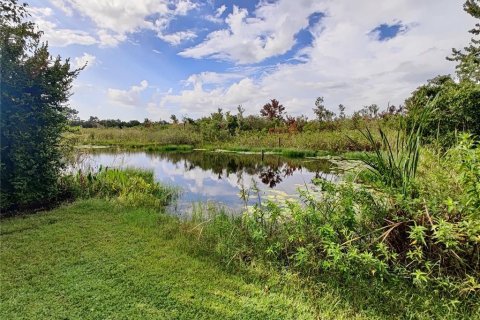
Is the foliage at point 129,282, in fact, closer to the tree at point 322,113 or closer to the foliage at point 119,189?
the foliage at point 119,189

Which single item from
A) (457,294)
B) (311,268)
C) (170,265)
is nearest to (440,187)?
(457,294)

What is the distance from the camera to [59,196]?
21.4 ft

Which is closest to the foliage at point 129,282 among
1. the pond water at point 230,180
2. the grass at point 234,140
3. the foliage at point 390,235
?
the foliage at point 390,235

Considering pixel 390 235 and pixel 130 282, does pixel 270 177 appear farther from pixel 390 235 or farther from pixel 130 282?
pixel 130 282

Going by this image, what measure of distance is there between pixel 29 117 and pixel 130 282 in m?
4.35

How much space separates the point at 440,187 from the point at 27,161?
653cm

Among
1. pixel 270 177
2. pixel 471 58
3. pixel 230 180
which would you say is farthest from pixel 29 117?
pixel 471 58

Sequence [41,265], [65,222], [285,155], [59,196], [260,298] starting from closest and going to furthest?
[260,298] < [41,265] < [65,222] < [59,196] < [285,155]

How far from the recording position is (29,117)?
18.5ft

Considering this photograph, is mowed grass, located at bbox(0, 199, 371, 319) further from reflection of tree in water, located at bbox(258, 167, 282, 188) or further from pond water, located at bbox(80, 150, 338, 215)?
reflection of tree in water, located at bbox(258, 167, 282, 188)

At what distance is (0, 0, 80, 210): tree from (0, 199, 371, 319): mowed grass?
3.59ft

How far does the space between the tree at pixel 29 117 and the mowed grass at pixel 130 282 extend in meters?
1.09

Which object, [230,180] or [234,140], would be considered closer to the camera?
[230,180]

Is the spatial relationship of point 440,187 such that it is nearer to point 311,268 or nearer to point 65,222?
point 311,268
